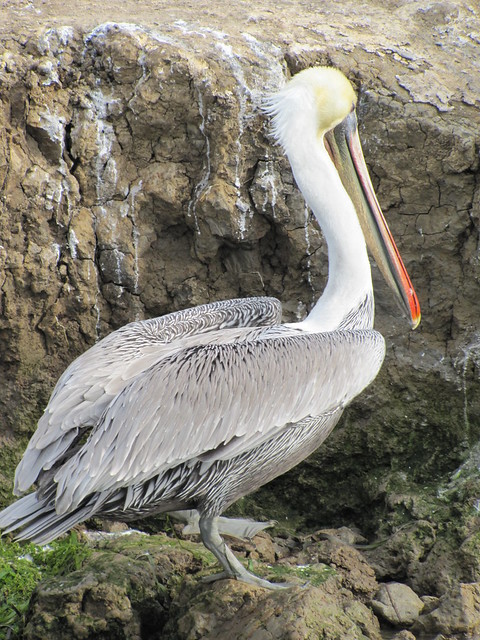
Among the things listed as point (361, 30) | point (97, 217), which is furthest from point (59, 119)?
point (361, 30)

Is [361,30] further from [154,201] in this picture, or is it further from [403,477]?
[403,477]

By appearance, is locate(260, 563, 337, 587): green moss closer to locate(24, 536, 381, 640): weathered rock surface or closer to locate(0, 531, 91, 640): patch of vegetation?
locate(24, 536, 381, 640): weathered rock surface

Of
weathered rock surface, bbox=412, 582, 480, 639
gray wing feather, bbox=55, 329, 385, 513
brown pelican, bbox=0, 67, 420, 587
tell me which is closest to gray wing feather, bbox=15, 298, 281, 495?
brown pelican, bbox=0, 67, 420, 587

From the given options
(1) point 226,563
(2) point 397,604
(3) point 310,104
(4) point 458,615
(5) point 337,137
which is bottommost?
(2) point 397,604

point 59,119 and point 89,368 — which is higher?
point 59,119

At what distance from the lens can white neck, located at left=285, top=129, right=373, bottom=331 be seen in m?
4.46

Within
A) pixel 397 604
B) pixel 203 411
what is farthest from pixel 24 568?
pixel 397 604

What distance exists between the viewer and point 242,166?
5324 mm

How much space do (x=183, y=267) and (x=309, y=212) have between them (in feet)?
2.94

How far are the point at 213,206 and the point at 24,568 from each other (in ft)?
7.80

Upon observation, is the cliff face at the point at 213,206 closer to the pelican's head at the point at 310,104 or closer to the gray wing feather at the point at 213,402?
the pelican's head at the point at 310,104

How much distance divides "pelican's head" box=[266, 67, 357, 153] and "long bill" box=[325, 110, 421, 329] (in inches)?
4.8

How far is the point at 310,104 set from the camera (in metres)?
4.59

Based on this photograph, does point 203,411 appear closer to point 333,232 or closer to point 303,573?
point 303,573
